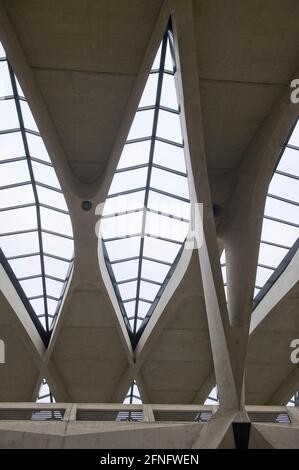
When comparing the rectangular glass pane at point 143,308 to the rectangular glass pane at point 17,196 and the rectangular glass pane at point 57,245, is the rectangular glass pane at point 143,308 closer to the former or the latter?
the rectangular glass pane at point 57,245

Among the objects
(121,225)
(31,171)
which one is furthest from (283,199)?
(31,171)

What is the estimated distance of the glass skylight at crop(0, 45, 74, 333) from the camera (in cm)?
1820

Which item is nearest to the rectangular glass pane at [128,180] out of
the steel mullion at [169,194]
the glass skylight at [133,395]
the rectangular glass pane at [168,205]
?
the steel mullion at [169,194]

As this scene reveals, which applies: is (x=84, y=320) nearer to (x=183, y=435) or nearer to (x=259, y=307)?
(x=259, y=307)

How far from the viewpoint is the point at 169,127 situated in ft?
61.6

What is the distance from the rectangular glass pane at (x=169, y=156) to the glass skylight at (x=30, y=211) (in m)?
4.08

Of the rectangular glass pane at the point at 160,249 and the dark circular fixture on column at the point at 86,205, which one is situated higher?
the rectangular glass pane at the point at 160,249

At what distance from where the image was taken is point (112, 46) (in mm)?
15992

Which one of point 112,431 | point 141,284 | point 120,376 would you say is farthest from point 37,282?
point 112,431

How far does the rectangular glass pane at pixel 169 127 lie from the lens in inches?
723

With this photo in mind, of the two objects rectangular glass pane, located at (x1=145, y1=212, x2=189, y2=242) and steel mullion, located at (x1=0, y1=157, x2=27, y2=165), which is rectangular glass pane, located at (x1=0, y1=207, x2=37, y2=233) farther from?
rectangular glass pane, located at (x1=145, y1=212, x2=189, y2=242)

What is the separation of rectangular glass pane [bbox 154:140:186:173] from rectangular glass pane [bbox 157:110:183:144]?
384 millimetres

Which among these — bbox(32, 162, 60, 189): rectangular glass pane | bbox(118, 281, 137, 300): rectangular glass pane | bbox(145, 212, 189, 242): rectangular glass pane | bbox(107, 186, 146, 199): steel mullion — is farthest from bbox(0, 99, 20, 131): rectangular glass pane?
bbox(118, 281, 137, 300): rectangular glass pane

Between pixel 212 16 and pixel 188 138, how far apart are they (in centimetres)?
359
